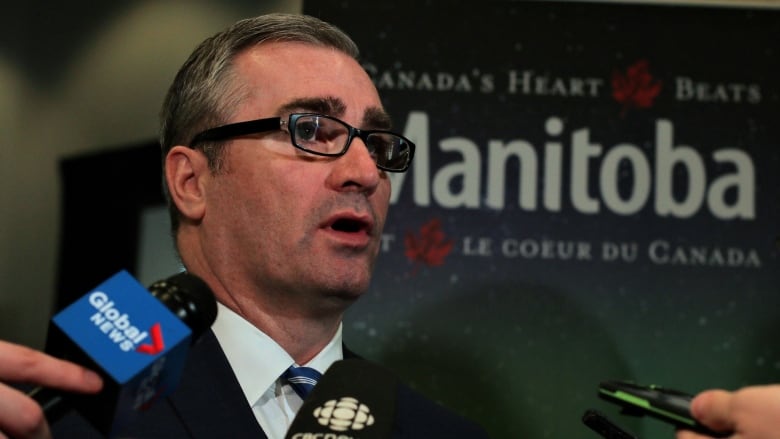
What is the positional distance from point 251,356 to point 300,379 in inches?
3.5

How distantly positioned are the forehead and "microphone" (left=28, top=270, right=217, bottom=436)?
81 cm

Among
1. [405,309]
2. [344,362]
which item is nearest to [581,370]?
[405,309]

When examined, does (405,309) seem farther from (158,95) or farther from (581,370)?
(158,95)

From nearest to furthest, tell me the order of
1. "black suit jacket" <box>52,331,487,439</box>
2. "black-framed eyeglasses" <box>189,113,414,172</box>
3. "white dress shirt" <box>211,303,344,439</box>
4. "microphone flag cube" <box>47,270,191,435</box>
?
1. "microphone flag cube" <box>47,270,191,435</box>
2. "black suit jacket" <box>52,331,487,439</box>
3. "white dress shirt" <box>211,303,344,439</box>
4. "black-framed eyeglasses" <box>189,113,414,172</box>

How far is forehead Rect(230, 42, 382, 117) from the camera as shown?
1581mm

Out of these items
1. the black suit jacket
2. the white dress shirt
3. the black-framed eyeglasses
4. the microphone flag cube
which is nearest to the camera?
the microphone flag cube

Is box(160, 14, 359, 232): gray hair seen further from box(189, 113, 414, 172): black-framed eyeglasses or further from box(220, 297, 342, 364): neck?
box(220, 297, 342, 364): neck

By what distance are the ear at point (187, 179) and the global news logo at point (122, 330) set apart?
864 mm

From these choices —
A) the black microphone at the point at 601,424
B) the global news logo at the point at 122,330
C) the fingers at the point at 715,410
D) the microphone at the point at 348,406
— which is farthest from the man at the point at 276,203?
the fingers at the point at 715,410

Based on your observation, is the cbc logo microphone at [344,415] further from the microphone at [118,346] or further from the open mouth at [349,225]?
the open mouth at [349,225]

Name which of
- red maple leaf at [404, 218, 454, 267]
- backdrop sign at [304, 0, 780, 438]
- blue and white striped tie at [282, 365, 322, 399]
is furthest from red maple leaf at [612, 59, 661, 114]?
blue and white striped tie at [282, 365, 322, 399]

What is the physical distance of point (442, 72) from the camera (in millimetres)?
2268

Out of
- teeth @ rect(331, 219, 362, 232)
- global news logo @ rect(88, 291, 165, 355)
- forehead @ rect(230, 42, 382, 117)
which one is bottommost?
global news logo @ rect(88, 291, 165, 355)

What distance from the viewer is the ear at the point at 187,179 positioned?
1.63 metres
